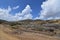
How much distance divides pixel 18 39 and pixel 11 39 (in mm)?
888

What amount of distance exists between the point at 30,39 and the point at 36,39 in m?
0.84

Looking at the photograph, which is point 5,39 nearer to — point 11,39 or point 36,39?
point 11,39

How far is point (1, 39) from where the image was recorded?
1706cm

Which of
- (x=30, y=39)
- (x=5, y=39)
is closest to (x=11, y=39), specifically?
(x=5, y=39)

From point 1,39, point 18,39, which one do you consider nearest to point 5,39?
point 1,39

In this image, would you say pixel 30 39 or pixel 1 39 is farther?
pixel 30 39

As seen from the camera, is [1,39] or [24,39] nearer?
[1,39]

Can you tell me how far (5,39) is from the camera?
17406mm

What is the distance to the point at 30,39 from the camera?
755 inches

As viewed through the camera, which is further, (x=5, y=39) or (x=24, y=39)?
(x=24, y=39)

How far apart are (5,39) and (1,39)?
0.52m

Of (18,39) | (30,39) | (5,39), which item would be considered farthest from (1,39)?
(30,39)

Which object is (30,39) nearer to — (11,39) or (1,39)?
(11,39)

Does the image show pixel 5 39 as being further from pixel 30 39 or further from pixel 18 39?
pixel 30 39
